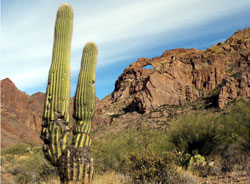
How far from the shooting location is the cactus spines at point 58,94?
7.66m

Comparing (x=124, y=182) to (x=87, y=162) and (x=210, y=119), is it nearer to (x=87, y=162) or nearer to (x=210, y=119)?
(x=87, y=162)

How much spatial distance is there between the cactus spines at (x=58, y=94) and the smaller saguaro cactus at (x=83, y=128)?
0.37 m

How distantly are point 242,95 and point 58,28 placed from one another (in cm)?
4969

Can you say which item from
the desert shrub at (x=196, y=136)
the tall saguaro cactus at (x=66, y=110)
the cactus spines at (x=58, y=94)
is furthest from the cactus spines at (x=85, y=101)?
the desert shrub at (x=196, y=136)

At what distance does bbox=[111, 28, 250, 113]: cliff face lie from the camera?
57188mm

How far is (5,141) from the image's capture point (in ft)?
94.8

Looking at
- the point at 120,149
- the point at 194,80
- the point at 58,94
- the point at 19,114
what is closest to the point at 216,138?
the point at 120,149

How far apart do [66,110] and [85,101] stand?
0.68m

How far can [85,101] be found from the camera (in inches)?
321

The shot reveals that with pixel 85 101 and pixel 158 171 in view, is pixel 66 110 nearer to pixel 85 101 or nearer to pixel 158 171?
pixel 85 101

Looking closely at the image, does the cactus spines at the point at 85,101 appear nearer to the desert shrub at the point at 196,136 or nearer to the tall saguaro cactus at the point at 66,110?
the tall saguaro cactus at the point at 66,110

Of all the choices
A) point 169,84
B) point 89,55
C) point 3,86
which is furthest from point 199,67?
point 89,55

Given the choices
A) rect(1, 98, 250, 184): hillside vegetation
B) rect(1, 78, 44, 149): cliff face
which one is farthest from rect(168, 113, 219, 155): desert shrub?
rect(1, 78, 44, 149): cliff face

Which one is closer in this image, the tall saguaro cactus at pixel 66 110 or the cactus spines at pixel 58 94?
the tall saguaro cactus at pixel 66 110
